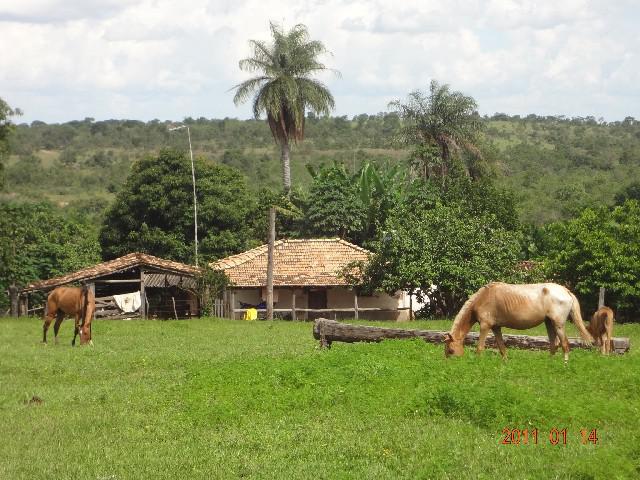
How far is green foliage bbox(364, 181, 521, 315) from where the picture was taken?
38.7m

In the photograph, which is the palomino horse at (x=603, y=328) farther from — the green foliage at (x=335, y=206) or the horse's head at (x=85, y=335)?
the green foliage at (x=335, y=206)

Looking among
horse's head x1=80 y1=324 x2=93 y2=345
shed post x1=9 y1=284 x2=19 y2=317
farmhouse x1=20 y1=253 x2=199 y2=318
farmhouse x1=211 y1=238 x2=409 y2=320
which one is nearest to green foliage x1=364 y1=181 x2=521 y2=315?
farmhouse x1=211 y1=238 x2=409 y2=320

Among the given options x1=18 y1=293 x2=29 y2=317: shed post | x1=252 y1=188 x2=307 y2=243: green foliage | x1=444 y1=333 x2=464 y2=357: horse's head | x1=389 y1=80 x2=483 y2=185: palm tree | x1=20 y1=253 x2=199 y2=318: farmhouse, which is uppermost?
x1=389 y1=80 x2=483 y2=185: palm tree

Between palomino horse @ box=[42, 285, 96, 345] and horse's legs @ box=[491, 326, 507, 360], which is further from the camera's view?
palomino horse @ box=[42, 285, 96, 345]

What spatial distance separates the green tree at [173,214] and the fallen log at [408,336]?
106ft

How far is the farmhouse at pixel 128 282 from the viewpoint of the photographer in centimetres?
4328

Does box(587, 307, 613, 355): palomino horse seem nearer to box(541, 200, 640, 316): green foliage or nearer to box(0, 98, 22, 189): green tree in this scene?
box(541, 200, 640, 316): green foliage

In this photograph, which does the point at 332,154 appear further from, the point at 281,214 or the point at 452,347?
the point at 452,347

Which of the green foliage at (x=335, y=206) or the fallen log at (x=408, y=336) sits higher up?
the green foliage at (x=335, y=206)

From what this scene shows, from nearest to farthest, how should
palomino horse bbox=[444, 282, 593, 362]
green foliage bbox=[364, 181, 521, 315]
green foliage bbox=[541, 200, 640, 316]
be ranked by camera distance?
palomino horse bbox=[444, 282, 593, 362]
green foliage bbox=[541, 200, 640, 316]
green foliage bbox=[364, 181, 521, 315]

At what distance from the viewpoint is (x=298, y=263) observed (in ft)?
153

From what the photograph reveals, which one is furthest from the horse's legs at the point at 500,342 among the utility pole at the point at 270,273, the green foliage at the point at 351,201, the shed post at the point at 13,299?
the shed post at the point at 13,299

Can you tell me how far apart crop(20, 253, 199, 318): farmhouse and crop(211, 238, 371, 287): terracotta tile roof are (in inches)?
91.4

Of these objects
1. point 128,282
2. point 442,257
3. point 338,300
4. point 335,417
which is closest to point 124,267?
point 128,282
